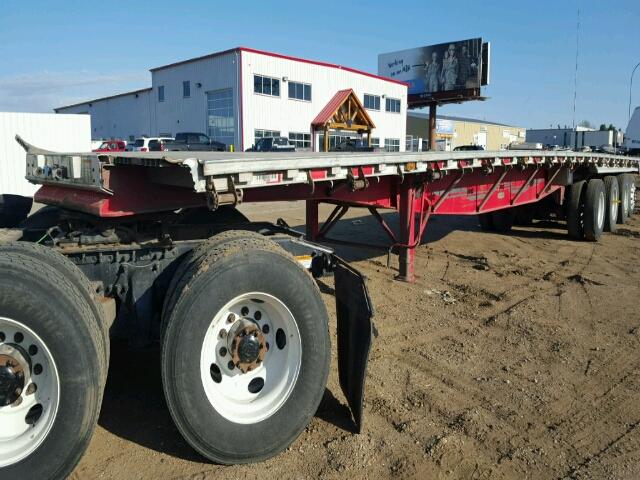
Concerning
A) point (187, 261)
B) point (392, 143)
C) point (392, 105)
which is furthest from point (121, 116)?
point (187, 261)

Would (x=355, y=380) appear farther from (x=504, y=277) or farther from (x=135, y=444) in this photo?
(x=504, y=277)

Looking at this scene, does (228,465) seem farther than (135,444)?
No

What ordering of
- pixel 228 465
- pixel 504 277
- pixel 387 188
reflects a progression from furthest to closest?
pixel 504 277, pixel 387 188, pixel 228 465

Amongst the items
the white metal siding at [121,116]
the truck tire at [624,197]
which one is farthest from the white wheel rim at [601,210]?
the white metal siding at [121,116]

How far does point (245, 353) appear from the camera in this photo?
3098 millimetres

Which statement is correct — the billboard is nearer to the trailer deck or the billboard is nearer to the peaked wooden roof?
the peaked wooden roof

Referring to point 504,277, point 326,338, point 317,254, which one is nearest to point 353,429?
point 326,338

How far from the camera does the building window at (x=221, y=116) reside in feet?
113

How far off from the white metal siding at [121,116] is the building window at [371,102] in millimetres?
17569

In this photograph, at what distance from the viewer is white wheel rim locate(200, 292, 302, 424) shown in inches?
119

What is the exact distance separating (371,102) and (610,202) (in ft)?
114

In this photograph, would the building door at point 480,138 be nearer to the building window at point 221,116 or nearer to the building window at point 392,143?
the building window at point 392,143

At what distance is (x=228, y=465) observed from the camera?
3029mm

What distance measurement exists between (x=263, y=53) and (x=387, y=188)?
2990cm
